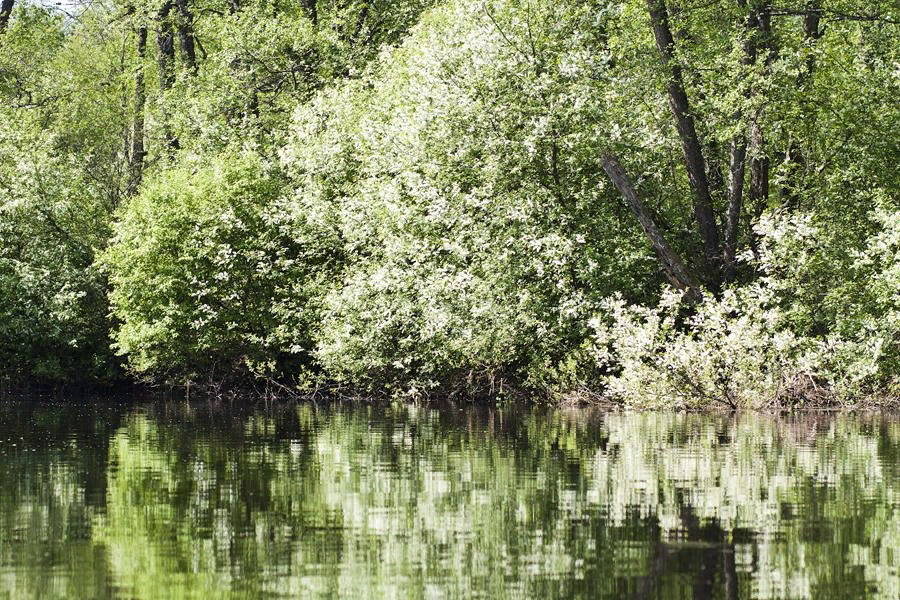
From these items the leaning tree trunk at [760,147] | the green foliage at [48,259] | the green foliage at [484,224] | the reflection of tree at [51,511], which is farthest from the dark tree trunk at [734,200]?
the green foliage at [48,259]

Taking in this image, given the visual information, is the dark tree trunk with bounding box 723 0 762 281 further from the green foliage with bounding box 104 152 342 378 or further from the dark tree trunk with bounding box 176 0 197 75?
the dark tree trunk with bounding box 176 0 197 75

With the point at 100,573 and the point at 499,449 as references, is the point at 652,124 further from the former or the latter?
the point at 100,573

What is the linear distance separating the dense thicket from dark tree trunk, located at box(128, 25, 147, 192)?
596cm

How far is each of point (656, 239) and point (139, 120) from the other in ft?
79.5

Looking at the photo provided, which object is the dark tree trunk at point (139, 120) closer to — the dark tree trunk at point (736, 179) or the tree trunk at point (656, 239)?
the tree trunk at point (656, 239)

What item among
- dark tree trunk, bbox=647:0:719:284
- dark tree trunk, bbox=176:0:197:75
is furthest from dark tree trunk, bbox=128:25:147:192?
dark tree trunk, bbox=647:0:719:284

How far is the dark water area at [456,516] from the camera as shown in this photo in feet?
24.8

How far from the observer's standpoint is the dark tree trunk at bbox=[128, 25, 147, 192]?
42.4 meters

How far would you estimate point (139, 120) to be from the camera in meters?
45.8

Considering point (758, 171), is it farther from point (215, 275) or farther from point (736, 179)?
point (215, 275)

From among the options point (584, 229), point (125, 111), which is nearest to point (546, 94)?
point (584, 229)

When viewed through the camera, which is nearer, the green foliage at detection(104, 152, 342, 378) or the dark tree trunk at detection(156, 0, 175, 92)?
the green foliage at detection(104, 152, 342, 378)

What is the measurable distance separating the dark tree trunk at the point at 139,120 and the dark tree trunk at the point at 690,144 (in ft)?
62.5

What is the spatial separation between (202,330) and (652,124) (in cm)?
1174
